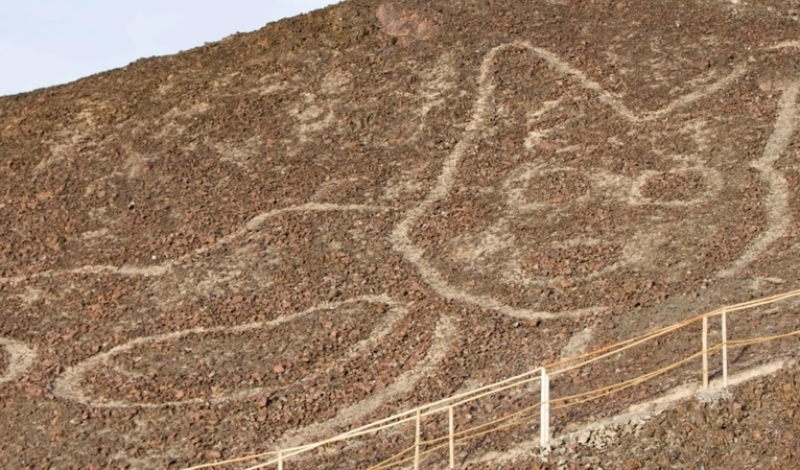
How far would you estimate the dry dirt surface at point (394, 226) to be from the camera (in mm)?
18766

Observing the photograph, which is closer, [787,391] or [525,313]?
[787,391]

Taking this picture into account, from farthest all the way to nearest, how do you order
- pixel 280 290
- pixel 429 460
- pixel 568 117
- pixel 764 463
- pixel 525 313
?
pixel 568 117, pixel 280 290, pixel 525 313, pixel 429 460, pixel 764 463

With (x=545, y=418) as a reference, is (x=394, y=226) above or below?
above

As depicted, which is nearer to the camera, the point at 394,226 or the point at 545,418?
the point at 545,418

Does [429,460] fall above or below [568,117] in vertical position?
below

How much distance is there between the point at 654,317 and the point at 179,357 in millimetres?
6554

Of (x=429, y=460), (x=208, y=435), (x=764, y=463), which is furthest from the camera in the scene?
(x=208, y=435)

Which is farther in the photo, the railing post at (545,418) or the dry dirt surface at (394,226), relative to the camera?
the dry dirt surface at (394,226)

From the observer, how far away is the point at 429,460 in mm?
16609

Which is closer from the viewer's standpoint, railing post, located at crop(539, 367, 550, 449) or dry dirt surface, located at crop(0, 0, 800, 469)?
railing post, located at crop(539, 367, 550, 449)

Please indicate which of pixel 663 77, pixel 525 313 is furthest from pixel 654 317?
pixel 663 77

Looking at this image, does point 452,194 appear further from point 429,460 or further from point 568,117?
point 429,460

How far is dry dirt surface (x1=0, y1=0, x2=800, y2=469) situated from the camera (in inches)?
739

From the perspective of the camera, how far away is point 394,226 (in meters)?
23.6
